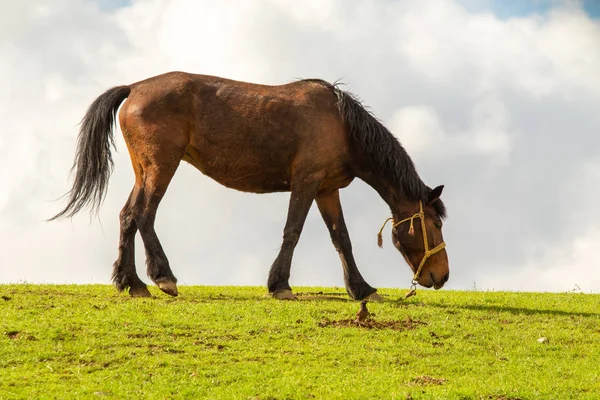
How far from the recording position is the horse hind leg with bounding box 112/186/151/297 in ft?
48.4

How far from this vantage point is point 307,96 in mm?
15344

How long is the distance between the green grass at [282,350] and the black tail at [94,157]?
1632 mm

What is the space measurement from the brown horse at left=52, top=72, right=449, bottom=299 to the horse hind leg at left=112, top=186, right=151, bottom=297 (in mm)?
16

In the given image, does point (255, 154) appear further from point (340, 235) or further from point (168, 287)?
point (168, 287)

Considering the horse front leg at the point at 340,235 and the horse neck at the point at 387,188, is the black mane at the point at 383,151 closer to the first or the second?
the horse neck at the point at 387,188

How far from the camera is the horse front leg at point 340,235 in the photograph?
15.7 metres

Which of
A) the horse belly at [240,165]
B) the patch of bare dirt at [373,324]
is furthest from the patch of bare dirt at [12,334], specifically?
the horse belly at [240,165]

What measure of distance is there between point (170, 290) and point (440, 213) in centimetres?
459

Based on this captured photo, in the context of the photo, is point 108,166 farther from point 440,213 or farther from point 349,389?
point 349,389

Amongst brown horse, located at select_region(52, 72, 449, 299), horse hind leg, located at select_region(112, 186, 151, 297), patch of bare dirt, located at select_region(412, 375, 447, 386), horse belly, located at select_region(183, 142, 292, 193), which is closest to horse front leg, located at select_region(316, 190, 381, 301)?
brown horse, located at select_region(52, 72, 449, 299)

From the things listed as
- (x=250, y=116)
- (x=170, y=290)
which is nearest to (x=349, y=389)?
(x=170, y=290)

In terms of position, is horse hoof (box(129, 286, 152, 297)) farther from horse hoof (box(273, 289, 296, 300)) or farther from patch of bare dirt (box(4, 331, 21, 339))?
patch of bare dirt (box(4, 331, 21, 339))

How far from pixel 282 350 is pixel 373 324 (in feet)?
6.09

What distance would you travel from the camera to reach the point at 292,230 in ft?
48.8
